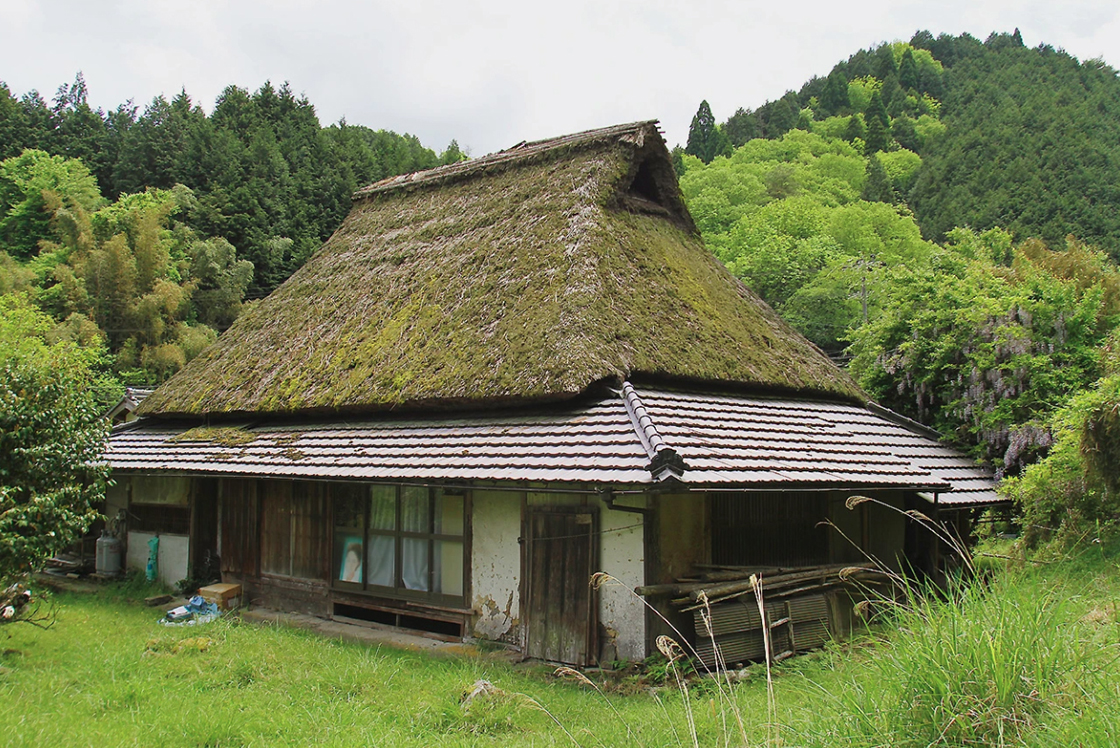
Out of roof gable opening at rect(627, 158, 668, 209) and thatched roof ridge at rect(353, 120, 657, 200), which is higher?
thatched roof ridge at rect(353, 120, 657, 200)

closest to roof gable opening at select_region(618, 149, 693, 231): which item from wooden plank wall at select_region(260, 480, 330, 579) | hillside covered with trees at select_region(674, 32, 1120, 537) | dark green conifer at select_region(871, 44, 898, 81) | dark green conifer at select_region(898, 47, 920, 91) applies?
hillside covered with trees at select_region(674, 32, 1120, 537)

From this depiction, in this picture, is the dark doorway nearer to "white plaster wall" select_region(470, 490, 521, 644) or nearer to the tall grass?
"white plaster wall" select_region(470, 490, 521, 644)

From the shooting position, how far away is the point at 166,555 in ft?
37.7

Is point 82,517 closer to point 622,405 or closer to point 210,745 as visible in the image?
point 210,745

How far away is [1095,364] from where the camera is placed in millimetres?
10148

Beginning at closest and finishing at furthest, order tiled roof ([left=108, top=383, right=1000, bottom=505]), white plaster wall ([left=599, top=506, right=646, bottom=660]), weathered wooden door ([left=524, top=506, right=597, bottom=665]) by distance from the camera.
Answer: tiled roof ([left=108, top=383, right=1000, bottom=505])
white plaster wall ([left=599, top=506, right=646, bottom=660])
weathered wooden door ([left=524, top=506, right=597, bottom=665])

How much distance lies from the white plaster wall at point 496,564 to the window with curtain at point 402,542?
193mm

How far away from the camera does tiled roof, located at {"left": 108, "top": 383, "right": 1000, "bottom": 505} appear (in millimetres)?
6562

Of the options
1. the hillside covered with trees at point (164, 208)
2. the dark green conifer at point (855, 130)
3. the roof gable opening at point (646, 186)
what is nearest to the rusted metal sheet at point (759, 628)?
the roof gable opening at point (646, 186)

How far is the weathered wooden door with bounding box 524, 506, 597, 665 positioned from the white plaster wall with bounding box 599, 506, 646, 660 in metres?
0.11

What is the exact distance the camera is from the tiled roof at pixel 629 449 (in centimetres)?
656

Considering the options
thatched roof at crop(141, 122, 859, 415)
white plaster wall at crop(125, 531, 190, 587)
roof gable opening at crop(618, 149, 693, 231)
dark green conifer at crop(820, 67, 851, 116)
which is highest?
dark green conifer at crop(820, 67, 851, 116)

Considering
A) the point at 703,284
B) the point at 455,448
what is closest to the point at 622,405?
the point at 455,448

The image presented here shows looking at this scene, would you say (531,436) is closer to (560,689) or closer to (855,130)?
(560,689)
